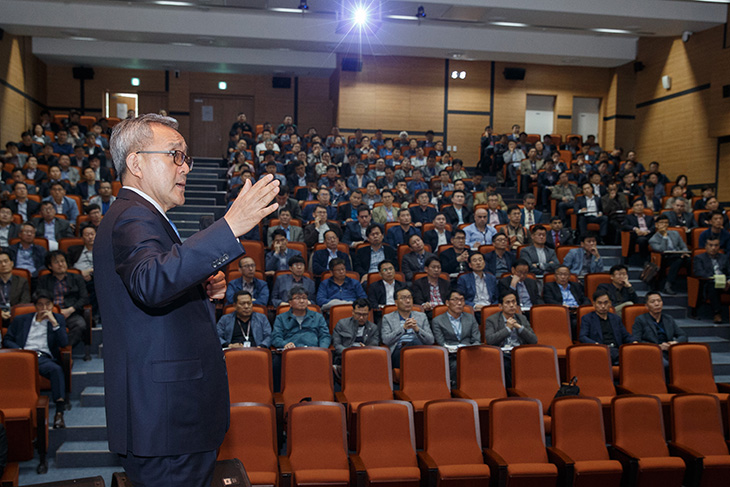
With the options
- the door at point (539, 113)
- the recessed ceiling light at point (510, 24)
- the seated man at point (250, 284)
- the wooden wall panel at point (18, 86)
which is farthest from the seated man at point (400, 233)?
the door at point (539, 113)

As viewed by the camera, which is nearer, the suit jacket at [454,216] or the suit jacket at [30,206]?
the suit jacket at [30,206]

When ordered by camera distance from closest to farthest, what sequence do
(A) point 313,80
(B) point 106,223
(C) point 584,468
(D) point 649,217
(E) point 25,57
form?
(B) point 106,223
(C) point 584,468
(D) point 649,217
(E) point 25,57
(A) point 313,80

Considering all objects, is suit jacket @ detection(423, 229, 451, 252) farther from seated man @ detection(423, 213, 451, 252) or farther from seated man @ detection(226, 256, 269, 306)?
seated man @ detection(226, 256, 269, 306)

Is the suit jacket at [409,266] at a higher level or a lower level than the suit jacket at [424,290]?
higher

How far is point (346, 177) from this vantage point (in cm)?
876

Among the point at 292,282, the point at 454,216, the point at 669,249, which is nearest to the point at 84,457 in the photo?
the point at 292,282

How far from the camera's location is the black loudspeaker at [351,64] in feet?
37.0

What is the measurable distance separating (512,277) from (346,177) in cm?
391

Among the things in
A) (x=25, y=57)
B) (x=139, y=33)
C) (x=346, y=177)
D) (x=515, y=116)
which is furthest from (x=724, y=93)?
(x=25, y=57)

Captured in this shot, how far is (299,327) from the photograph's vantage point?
4.43 meters

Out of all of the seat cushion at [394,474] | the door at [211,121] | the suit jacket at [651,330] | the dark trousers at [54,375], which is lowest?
the seat cushion at [394,474]

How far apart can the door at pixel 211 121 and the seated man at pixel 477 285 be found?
8.62m

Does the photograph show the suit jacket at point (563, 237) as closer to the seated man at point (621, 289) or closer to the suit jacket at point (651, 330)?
the seated man at point (621, 289)

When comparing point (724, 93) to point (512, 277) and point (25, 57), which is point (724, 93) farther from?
point (25, 57)
